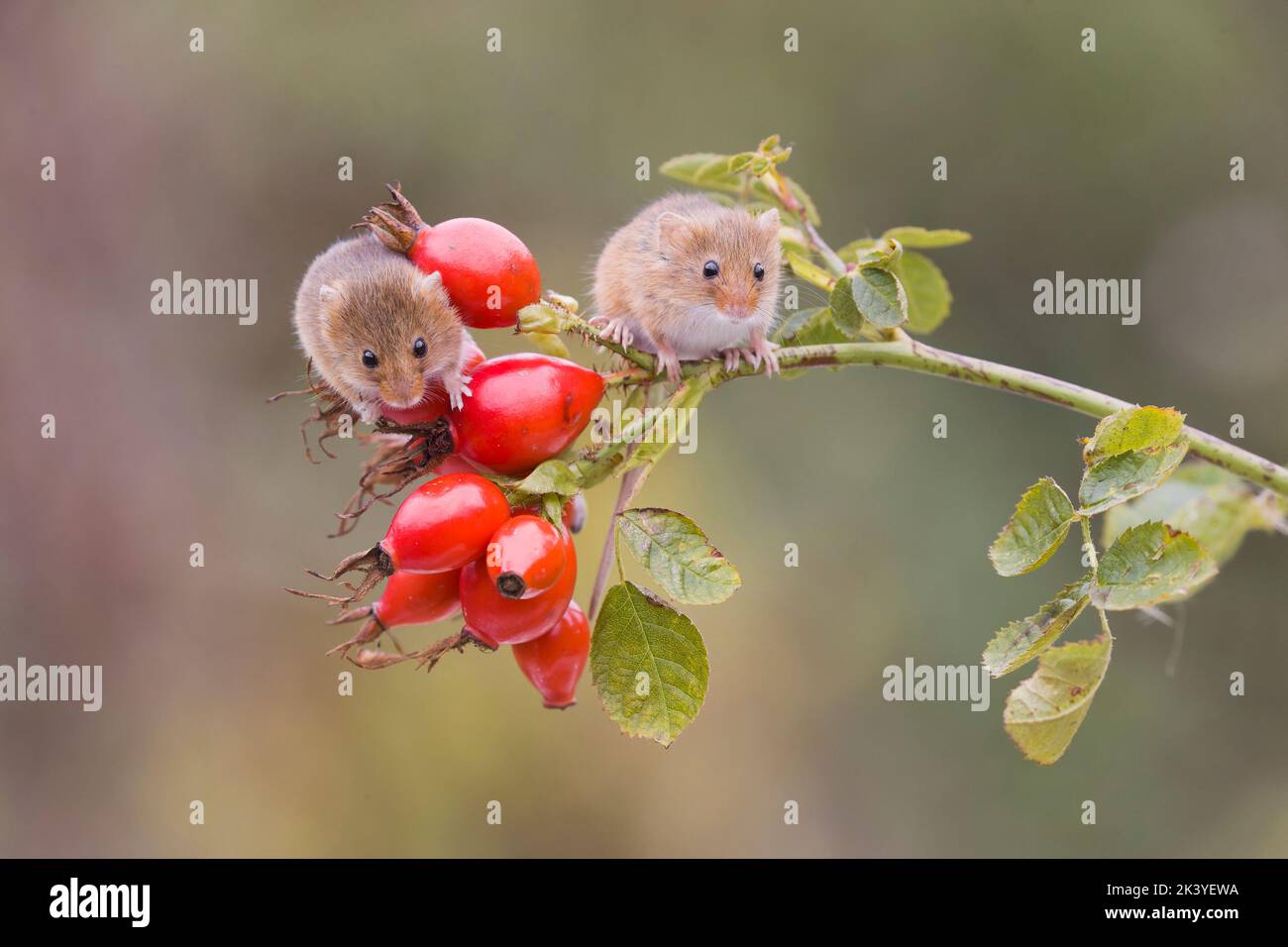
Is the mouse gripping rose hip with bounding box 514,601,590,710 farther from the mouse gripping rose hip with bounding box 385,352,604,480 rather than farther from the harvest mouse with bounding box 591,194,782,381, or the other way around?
the harvest mouse with bounding box 591,194,782,381

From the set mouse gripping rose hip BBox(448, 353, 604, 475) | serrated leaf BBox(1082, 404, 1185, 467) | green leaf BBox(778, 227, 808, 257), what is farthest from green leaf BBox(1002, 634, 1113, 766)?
green leaf BBox(778, 227, 808, 257)

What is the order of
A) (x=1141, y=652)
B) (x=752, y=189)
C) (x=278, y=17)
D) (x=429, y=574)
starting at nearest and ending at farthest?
(x=429, y=574) → (x=752, y=189) → (x=1141, y=652) → (x=278, y=17)

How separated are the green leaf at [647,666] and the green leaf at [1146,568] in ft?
2.07

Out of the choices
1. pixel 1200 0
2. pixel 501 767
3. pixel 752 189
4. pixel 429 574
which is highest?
pixel 1200 0

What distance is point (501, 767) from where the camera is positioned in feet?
17.3

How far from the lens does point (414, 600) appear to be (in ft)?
6.05

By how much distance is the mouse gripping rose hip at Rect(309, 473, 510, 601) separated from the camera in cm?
165

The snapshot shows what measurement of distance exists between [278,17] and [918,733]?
200 inches

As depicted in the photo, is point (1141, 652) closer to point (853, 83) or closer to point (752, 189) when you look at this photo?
point (853, 83)

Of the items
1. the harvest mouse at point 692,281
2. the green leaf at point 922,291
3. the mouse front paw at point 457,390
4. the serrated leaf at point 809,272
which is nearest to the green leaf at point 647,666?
the mouse front paw at point 457,390

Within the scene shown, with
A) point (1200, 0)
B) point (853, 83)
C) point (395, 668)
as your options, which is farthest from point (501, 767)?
point (1200, 0)

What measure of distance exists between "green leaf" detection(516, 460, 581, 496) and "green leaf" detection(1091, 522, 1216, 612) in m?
0.82

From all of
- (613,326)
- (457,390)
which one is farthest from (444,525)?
(613,326)

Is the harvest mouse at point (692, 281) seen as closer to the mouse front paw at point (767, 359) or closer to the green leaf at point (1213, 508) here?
the mouse front paw at point (767, 359)
